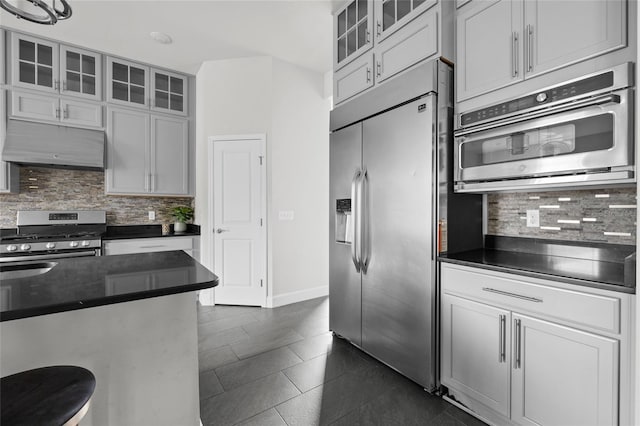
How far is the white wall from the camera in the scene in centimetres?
369

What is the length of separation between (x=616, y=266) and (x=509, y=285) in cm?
58

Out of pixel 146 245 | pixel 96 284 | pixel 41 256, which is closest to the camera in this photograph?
pixel 96 284

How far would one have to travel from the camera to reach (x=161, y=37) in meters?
3.22

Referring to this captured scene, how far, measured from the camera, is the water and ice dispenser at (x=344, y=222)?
2.57 m

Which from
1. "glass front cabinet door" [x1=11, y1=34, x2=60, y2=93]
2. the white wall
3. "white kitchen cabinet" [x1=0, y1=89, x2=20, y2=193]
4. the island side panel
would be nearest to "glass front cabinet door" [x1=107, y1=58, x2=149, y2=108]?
"glass front cabinet door" [x1=11, y1=34, x2=60, y2=93]

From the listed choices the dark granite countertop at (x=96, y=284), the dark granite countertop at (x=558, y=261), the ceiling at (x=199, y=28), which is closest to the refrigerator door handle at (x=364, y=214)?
the dark granite countertop at (x=558, y=261)

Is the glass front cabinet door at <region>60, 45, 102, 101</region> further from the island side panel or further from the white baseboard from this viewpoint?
the island side panel

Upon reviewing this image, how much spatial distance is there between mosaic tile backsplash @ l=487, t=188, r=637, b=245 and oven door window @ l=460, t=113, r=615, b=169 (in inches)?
17.5

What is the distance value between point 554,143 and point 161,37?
366cm

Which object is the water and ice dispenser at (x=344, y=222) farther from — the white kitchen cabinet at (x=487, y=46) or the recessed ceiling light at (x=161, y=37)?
the recessed ceiling light at (x=161, y=37)

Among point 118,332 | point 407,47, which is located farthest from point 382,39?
point 118,332

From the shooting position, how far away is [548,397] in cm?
143

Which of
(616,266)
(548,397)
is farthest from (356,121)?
(548,397)

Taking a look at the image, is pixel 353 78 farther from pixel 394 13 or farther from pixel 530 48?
pixel 530 48
